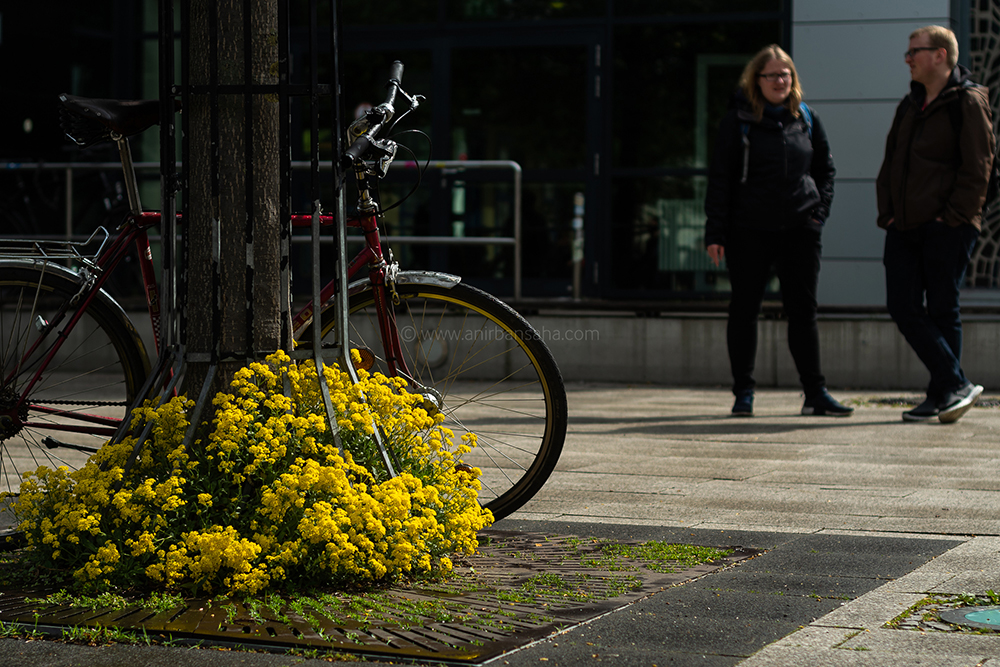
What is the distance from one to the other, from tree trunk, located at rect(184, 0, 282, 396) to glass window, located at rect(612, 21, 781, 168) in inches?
320

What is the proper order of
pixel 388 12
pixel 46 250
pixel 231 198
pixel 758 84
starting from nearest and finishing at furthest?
pixel 231 198 < pixel 46 250 < pixel 758 84 < pixel 388 12

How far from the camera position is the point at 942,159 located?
7191mm

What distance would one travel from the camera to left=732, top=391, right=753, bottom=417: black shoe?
25.0 feet

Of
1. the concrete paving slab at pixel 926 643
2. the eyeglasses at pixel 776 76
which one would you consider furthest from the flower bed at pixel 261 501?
the eyeglasses at pixel 776 76

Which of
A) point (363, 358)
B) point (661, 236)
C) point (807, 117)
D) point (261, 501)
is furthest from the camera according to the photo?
point (661, 236)

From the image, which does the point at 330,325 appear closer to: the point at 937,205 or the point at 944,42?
the point at 937,205

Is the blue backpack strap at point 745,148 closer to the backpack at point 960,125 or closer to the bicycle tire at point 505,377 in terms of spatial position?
the backpack at point 960,125

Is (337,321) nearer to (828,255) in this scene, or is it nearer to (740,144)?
(740,144)

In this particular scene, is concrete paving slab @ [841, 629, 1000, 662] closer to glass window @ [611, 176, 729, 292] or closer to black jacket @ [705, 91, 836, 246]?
black jacket @ [705, 91, 836, 246]

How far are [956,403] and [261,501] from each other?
16.2 ft

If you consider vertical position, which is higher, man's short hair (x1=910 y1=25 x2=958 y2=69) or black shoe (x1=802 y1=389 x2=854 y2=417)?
man's short hair (x1=910 y1=25 x2=958 y2=69)

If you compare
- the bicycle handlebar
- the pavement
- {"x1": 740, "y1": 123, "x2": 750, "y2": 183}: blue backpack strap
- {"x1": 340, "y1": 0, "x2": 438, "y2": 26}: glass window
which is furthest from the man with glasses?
{"x1": 340, "y1": 0, "x2": 438, "y2": 26}: glass window

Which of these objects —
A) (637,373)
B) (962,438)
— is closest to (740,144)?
(962,438)

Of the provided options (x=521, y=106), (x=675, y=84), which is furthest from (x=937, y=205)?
(x=521, y=106)
